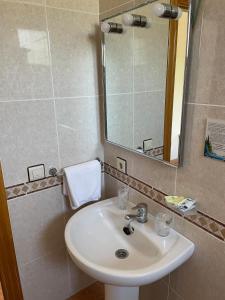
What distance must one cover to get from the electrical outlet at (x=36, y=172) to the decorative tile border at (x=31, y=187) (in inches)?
1.0

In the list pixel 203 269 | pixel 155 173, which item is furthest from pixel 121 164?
pixel 203 269

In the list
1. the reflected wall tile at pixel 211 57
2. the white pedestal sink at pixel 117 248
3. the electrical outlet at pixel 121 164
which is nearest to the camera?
the reflected wall tile at pixel 211 57

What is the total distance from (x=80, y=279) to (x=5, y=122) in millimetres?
1332

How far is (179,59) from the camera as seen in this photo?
3.12 ft

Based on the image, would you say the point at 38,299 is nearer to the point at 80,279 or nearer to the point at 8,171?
the point at 80,279

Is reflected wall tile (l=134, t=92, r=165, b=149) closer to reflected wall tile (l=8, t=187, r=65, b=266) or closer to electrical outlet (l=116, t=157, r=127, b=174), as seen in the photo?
electrical outlet (l=116, t=157, r=127, b=174)

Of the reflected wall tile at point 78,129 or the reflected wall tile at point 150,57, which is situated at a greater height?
the reflected wall tile at point 150,57

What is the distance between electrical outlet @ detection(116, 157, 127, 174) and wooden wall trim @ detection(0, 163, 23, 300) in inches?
26.3

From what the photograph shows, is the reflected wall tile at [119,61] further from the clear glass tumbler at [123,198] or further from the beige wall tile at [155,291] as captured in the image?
the beige wall tile at [155,291]

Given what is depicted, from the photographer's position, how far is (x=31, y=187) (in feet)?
4.44

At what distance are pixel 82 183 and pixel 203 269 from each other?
2.63 ft

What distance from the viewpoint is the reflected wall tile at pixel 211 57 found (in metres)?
0.80

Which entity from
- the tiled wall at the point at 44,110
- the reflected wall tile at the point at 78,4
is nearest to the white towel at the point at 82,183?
the tiled wall at the point at 44,110

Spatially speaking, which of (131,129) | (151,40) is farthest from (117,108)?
(151,40)
